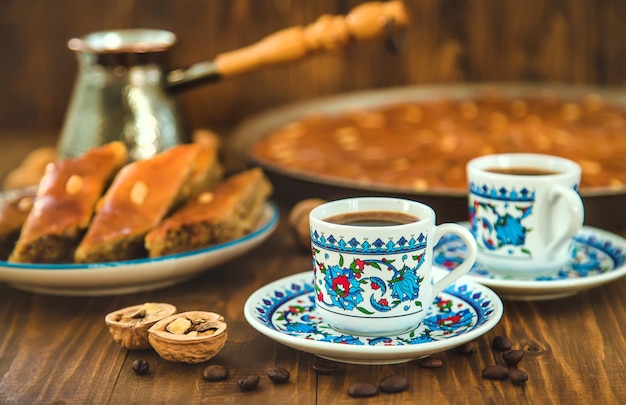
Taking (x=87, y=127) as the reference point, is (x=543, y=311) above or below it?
below

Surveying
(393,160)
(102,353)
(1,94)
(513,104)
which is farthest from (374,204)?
(1,94)

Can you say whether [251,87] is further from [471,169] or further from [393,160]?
[471,169]

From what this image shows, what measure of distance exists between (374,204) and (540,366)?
0.27 metres

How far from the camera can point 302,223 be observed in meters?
1.42

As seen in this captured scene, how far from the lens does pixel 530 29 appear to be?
2.30 meters

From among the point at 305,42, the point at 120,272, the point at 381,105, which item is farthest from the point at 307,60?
the point at 120,272

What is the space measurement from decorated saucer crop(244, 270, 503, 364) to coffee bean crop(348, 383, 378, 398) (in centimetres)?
3

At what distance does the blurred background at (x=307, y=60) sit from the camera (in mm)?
2256

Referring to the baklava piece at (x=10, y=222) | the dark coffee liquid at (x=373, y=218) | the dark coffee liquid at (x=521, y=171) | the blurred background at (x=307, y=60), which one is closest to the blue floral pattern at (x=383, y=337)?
the dark coffee liquid at (x=373, y=218)

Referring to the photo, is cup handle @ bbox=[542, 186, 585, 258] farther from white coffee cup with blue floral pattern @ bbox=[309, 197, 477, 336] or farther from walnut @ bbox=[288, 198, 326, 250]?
walnut @ bbox=[288, 198, 326, 250]

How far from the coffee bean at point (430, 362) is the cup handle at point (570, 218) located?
28 cm

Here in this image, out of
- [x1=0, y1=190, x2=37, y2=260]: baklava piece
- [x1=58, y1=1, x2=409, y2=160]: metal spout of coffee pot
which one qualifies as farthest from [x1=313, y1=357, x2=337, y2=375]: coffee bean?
[x1=58, y1=1, x2=409, y2=160]: metal spout of coffee pot

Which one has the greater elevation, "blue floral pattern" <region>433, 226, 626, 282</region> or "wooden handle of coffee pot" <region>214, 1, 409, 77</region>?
"wooden handle of coffee pot" <region>214, 1, 409, 77</region>

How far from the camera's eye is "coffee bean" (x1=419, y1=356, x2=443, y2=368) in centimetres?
97
